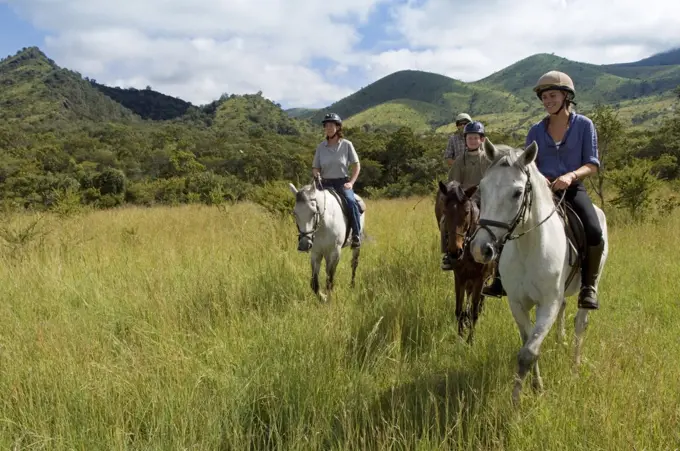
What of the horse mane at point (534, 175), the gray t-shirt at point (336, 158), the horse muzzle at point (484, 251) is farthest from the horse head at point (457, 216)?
the gray t-shirt at point (336, 158)

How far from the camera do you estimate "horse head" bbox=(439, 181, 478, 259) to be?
4.27 metres

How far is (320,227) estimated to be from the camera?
570 centimetres

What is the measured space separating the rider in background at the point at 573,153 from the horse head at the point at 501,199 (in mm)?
1044

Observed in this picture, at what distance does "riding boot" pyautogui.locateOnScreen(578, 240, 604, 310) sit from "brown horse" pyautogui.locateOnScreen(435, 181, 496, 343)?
1058 millimetres

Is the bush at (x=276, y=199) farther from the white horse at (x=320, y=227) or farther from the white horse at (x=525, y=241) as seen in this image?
the white horse at (x=525, y=241)

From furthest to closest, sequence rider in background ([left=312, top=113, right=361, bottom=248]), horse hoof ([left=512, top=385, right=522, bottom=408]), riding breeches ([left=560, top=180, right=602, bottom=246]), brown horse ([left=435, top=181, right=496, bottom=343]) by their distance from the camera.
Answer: rider in background ([left=312, top=113, right=361, bottom=248])
brown horse ([left=435, top=181, right=496, bottom=343])
riding breeches ([left=560, top=180, right=602, bottom=246])
horse hoof ([left=512, top=385, right=522, bottom=408])

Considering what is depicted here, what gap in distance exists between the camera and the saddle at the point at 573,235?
323 centimetres

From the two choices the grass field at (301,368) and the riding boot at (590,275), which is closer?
the grass field at (301,368)

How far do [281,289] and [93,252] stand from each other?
4.37m

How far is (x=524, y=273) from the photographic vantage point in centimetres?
297

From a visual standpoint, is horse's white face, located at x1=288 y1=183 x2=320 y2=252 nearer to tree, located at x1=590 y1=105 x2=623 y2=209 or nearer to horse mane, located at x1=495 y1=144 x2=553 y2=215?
horse mane, located at x1=495 y1=144 x2=553 y2=215

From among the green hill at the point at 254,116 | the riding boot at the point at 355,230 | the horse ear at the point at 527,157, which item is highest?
the green hill at the point at 254,116

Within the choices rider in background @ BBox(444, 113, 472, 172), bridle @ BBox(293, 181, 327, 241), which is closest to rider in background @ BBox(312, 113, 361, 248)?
bridle @ BBox(293, 181, 327, 241)

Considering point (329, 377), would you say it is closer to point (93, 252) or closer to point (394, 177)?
point (93, 252)
